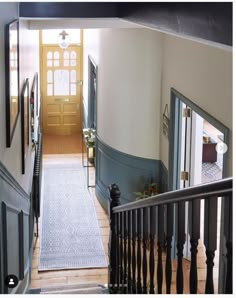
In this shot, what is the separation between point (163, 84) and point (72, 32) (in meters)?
5.80

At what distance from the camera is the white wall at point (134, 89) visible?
689 centimetres

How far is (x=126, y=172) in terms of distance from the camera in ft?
24.5

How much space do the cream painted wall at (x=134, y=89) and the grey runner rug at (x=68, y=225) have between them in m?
1.10

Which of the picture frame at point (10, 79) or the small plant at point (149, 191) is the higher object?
the picture frame at point (10, 79)

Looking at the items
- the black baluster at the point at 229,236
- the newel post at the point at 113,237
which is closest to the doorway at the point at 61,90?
the newel post at the point at 113,237

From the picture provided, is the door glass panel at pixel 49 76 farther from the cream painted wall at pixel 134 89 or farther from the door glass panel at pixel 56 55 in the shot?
the cream painted wall at pixel 134 89

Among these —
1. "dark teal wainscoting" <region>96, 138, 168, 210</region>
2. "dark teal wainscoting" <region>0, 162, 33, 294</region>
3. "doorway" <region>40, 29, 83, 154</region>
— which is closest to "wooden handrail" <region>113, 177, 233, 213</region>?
"dark teal wainscoting" <region>0, 162, 33, 294</region>

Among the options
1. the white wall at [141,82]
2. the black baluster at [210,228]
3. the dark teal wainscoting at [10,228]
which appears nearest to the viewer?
the black baluster at [210,228]

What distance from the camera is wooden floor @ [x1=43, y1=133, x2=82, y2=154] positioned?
11492 millimetres

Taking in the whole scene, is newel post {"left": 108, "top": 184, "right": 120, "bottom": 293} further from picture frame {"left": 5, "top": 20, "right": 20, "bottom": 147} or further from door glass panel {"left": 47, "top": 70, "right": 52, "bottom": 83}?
door glass panel {"left": 47, "top": 70, "right": 52, "bottom": 83}

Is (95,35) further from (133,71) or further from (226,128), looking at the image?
(226,128)

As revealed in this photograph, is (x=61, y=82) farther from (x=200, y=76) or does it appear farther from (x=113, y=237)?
(x=113, y=237)

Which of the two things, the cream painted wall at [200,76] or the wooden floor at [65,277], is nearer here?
the cream painted wall at [200,76]

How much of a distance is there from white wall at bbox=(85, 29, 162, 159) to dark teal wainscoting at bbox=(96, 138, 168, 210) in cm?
10
